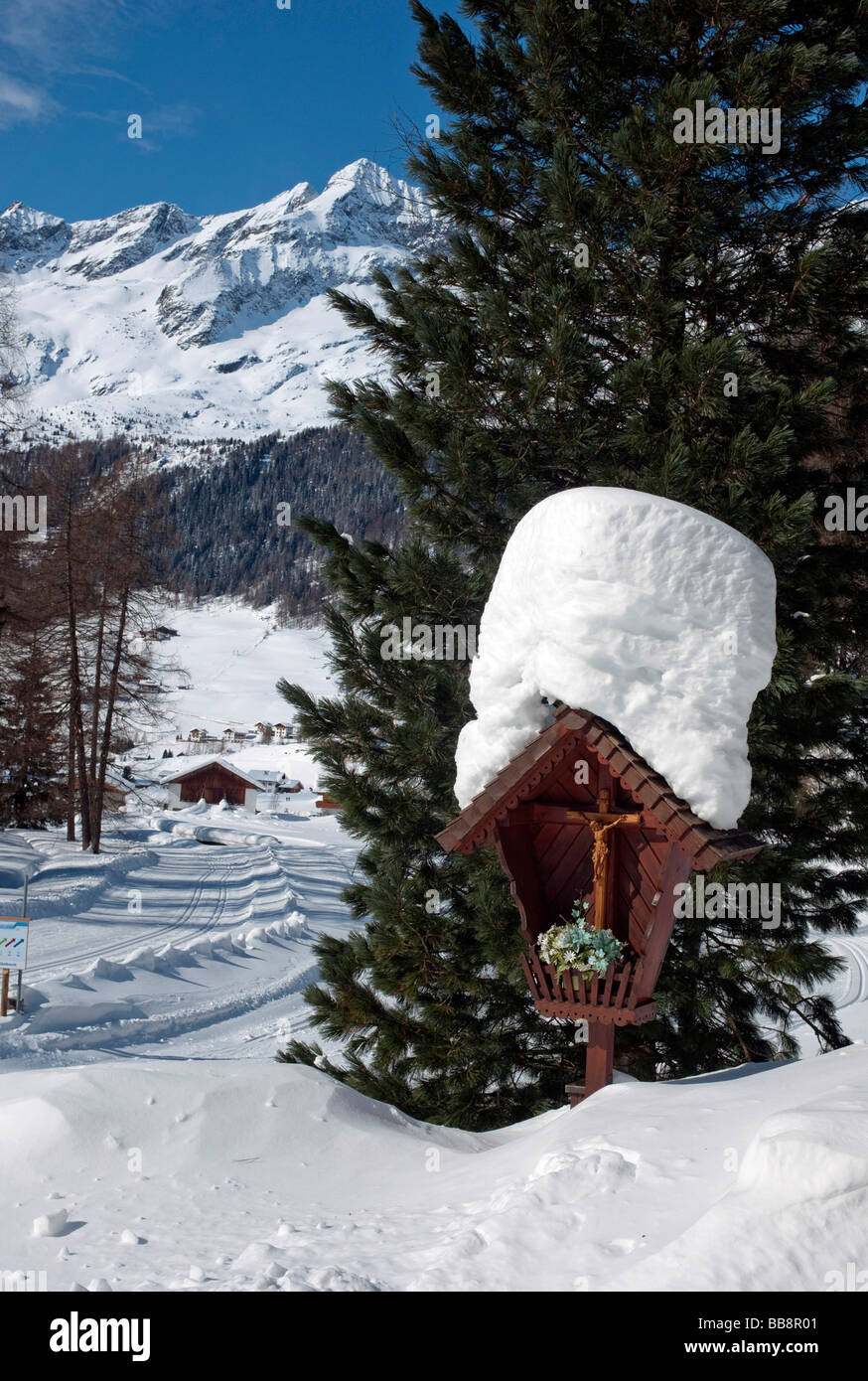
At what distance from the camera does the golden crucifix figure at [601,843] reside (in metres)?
A: 5.64

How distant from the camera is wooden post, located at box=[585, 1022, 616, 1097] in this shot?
595cm

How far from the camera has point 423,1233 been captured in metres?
4.07

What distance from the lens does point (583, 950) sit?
222 inches

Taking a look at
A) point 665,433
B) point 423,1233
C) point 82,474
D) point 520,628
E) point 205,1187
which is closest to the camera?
point 423,1233

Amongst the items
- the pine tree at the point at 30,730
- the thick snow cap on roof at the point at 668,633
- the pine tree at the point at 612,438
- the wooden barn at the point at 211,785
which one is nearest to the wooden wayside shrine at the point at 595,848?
the thick snow cap on roof at the point at 668,633

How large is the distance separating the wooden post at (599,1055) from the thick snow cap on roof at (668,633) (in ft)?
5.43

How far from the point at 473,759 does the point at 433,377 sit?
3619 millimetres

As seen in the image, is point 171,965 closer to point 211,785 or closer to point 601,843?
point 601,843

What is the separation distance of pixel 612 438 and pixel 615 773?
3460mm

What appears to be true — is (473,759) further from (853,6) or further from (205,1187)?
(853,6)

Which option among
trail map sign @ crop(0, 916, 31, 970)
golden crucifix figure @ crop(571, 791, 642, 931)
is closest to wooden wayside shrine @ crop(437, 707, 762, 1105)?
golden crucifix figure @ crop(571, 791, 642, 931)

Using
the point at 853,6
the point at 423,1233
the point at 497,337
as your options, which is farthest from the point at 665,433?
the point at 423,1233
